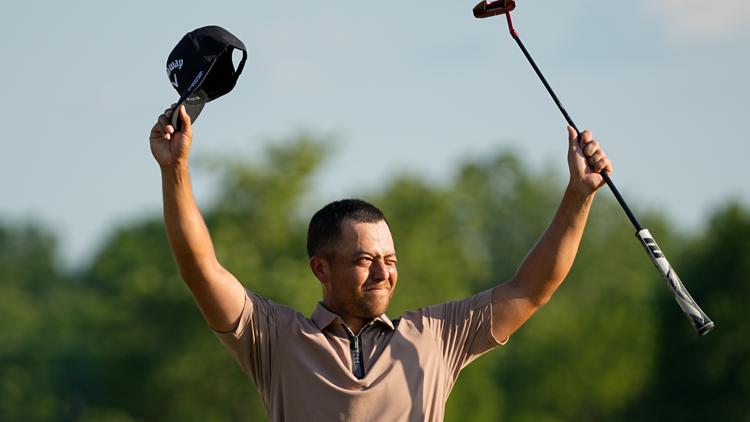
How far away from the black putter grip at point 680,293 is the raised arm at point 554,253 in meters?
0.36

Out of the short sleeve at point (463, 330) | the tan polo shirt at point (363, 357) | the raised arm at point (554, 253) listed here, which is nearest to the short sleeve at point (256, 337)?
the tan polo shirt at point (363, 357)

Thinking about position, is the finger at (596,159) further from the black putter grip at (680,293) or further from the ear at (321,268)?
the ear at (321,268)

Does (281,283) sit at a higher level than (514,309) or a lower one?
higher

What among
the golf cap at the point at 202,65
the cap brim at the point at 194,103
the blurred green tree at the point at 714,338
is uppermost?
the golf cap at the point at 202,65

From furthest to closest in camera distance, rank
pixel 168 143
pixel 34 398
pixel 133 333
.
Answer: pixel 34 398 → pixel 133 333 → pixel 168 143

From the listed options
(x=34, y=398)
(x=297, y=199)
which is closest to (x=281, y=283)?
(x=297, y=199)

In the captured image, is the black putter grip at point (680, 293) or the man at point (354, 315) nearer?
the man at point (354, 315)

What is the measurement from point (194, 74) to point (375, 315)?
1.37 meters

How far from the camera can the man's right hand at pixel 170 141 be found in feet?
19.6

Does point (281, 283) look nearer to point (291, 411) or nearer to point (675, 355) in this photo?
point (675, 355)

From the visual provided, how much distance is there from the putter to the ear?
135 centimetres

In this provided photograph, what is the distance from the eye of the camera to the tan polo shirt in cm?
609

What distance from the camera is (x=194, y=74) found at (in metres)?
6.31

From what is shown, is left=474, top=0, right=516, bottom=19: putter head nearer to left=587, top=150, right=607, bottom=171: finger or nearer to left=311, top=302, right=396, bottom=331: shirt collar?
left=587, top=150, right=607, bottom=171: finger
